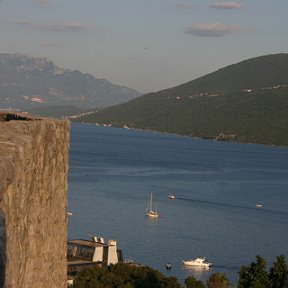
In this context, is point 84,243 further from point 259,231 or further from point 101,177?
point 101,177

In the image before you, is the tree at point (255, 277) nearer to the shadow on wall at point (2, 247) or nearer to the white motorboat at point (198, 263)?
the shadow on wall at point (2, 247)

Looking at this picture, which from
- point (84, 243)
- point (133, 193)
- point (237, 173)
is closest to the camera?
point (84, 243)

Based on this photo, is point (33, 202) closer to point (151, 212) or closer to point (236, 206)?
point (151, 212)

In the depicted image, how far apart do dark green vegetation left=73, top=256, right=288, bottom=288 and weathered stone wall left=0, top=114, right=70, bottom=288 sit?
54.3 ft

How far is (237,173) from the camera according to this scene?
11456 centimetres

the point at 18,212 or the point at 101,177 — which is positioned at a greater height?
the point at 18,212

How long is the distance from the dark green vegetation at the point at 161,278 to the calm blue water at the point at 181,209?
14.3 m

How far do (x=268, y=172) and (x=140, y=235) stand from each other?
74.0 meters

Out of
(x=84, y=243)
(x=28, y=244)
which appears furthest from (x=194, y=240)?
(x=28, y=244)

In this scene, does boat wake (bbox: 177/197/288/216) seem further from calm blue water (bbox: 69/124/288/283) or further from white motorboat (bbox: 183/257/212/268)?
white motorboat (bbox: 183/257/212/268)

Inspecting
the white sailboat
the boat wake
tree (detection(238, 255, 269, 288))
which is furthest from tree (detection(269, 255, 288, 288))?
the boat wake

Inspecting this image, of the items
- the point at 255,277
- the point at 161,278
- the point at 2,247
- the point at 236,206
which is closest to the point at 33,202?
the point at 2,247

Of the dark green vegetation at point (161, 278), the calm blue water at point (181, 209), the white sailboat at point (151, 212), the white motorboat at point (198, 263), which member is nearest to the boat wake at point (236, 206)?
the calm blue water at point (181, 209)

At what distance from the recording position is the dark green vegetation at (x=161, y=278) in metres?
21.9
